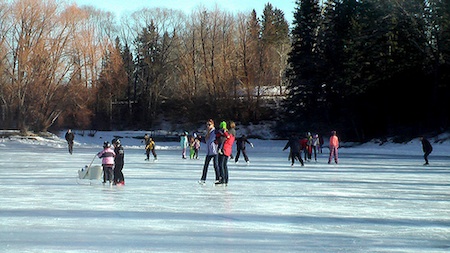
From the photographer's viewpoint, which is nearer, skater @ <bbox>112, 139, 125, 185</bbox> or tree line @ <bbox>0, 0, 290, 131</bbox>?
skater @ <bbox>112, 139, 125, 185</bbox>

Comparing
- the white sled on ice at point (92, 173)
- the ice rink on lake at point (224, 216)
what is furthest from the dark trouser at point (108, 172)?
the ice rink on lake at point (224, 216)

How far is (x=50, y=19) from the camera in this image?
46.8m

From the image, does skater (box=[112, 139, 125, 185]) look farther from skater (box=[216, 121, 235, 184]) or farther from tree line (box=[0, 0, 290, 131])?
tree line (box=[0, 0, 290, 131])

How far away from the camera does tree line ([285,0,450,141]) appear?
4297 centimetres

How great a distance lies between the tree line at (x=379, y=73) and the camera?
141 ft

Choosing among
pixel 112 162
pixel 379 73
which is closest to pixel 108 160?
pixel 112 162

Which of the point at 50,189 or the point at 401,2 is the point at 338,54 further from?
the point at 50,189

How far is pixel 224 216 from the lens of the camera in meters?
8.59

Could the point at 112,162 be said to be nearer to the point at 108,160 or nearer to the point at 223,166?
the point at 108,160

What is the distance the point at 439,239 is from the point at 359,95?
40.1 m

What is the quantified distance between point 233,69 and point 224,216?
163 feet

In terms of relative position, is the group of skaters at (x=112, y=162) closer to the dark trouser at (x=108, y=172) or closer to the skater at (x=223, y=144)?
the dark trouser at (x=108, y=172)

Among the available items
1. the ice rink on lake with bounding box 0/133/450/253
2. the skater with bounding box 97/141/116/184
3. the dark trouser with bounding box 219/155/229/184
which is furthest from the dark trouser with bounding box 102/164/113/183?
the dark trouser with bounding box 219/155/229/184

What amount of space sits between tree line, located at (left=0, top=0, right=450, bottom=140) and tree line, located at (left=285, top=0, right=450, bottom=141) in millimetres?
92
